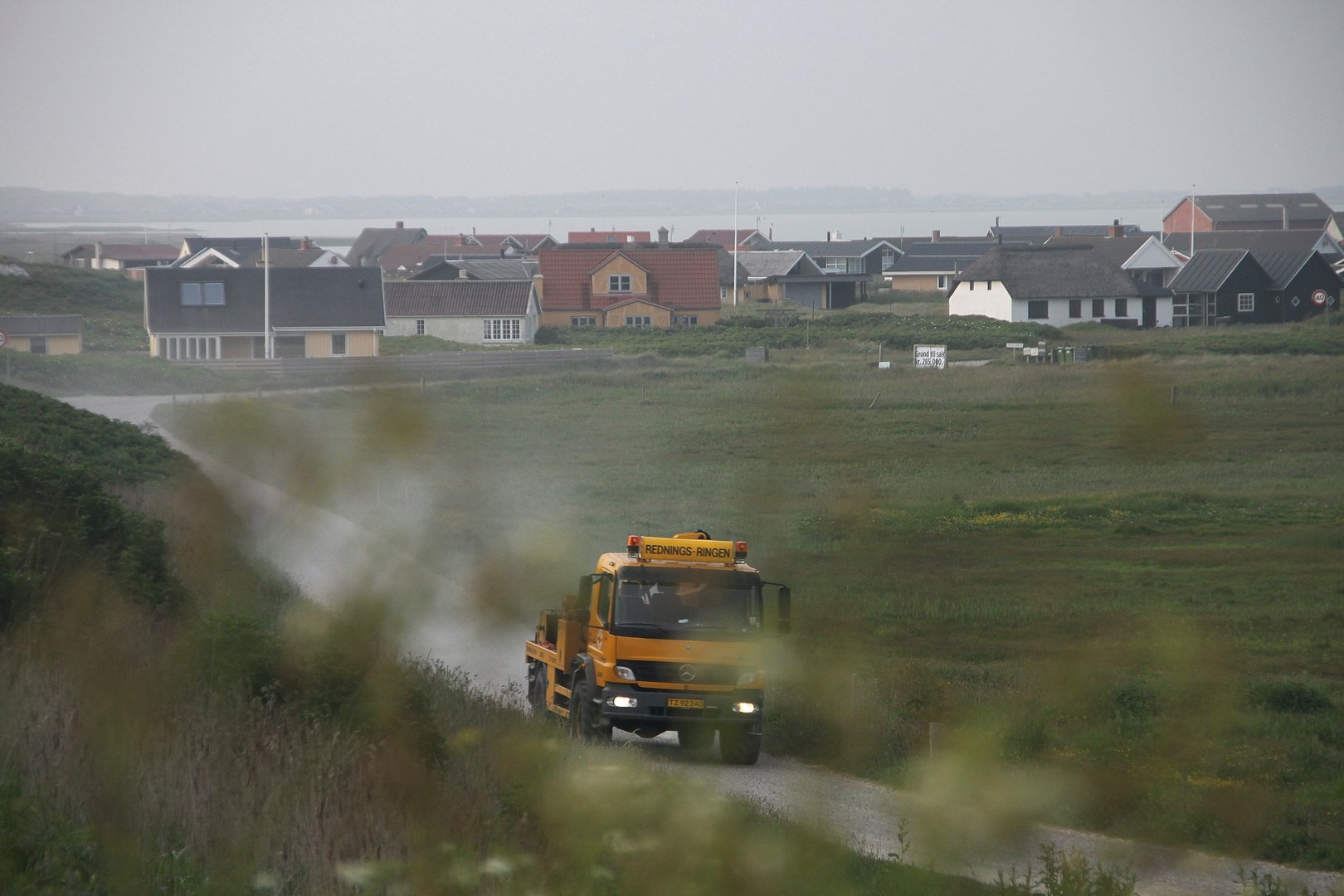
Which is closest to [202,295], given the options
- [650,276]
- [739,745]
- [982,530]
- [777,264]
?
[650,276]

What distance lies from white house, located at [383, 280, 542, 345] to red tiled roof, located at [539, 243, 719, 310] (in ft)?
32.9

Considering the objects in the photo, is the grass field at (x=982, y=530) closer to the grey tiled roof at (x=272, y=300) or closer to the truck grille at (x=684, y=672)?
the truck grille at (x=684, y=672)

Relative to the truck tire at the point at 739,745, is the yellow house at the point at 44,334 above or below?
above

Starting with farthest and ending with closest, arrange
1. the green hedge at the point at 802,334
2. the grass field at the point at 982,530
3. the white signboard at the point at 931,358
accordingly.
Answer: the green hedge at the point at 802,334 → the white signboard at the point at 931,358 → the grass field at the point at 982,530

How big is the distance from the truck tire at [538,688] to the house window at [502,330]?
61.9 m

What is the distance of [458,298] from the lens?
77.8m

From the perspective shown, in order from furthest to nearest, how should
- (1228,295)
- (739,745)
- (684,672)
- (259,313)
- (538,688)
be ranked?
(1228,295) < (259,313) < (538,688) < (739,745) < (684,672)

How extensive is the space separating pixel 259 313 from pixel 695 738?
5677 cm

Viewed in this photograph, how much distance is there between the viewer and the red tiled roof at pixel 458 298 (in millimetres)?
76562

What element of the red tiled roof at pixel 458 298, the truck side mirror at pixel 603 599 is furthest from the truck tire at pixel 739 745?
the red tiled roof at pixel 458 298

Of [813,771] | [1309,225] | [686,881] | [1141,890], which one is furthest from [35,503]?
[1309,225]

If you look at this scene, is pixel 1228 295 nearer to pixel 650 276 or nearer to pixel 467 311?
pixel 650 276

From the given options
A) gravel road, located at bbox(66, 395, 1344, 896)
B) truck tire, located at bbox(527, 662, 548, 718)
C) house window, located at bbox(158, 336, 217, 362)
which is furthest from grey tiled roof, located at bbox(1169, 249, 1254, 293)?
truck tire, located at bbox(527, 662, 548, 718)

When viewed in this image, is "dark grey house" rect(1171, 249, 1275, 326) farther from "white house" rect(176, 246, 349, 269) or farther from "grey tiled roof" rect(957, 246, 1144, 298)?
"white house" rect(176, 246, 349, 269)
